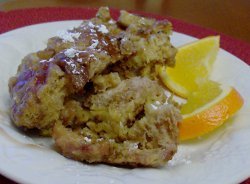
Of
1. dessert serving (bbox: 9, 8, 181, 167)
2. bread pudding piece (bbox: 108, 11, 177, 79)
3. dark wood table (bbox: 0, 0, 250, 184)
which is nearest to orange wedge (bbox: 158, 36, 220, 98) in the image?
bread pudding piece (bbox: 108, 11, 177, 79)

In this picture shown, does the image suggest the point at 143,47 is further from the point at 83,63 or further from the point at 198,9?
the point at 198,9

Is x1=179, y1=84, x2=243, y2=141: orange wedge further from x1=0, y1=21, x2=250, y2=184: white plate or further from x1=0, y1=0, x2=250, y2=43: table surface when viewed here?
x1=0, y1=0, x2=250, y2=43: table surface

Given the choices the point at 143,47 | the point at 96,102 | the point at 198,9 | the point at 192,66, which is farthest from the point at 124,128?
the point at 198,9

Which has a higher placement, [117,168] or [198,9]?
[117,168]

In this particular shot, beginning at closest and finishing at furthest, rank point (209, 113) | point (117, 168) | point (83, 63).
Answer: point (117, 168), point (83, 63), point (209, 113)

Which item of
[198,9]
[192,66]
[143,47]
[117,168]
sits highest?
[143,47]

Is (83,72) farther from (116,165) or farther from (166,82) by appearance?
(166,82)

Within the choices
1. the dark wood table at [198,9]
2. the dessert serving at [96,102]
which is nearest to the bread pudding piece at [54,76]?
the dessert serving at [96,102]
